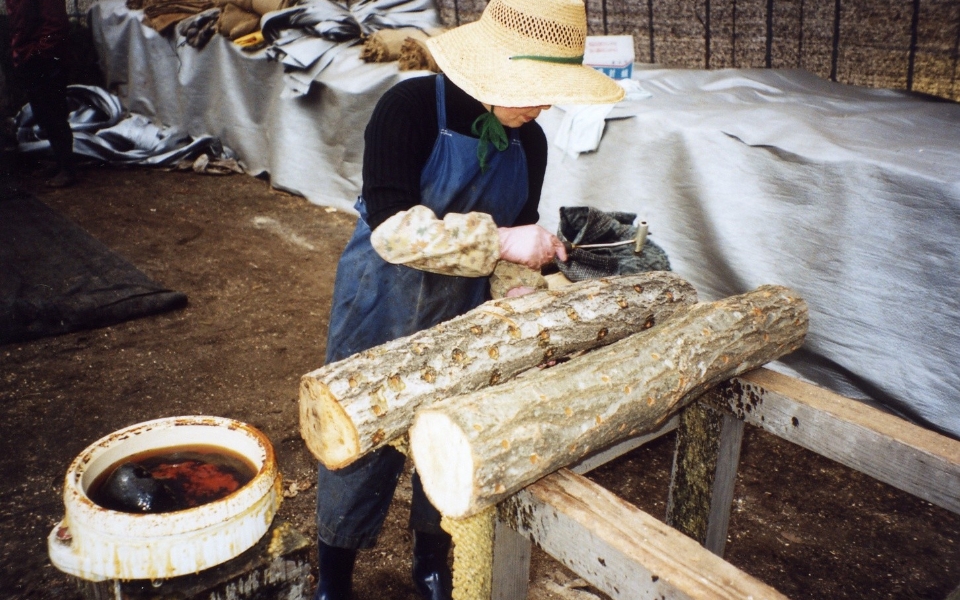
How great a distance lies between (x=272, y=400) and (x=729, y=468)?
2.34 metres

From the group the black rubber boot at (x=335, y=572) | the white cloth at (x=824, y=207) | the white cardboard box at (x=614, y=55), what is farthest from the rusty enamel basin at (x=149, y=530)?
the white cardboard box at (x=614, y=55)

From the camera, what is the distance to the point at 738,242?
384cm

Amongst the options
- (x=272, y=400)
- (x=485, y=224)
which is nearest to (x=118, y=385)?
(x=272, y=400)

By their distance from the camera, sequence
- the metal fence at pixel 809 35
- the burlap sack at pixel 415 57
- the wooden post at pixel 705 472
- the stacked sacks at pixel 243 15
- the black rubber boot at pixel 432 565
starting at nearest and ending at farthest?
the wooden post at pixel 705 472 → the black rubber boot at pixel 432 565 → the metal fence at pixel 809 35 → the burlap sack at pixel 415 57 → the stacked sacks at pixel 243 15

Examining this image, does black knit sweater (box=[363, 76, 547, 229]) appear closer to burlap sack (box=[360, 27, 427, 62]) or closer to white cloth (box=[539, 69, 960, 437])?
white cloth (box=[539, 69, 960, 437])

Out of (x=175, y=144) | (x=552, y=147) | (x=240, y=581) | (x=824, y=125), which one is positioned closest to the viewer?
(x=240, y=581)

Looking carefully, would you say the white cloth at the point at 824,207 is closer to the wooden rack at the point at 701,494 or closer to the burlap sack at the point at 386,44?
the wooden rack at the point at 701,494

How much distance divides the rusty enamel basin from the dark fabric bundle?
1806mm

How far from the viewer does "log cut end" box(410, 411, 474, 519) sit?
144cm

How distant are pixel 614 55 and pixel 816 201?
1682 millimetres

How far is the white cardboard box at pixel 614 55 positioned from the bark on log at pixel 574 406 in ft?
9.43

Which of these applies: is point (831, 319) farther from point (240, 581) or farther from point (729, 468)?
point (240, 581)

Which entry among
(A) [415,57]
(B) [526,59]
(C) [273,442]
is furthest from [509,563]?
(A) [415,57]

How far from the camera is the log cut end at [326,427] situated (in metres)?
1.60
